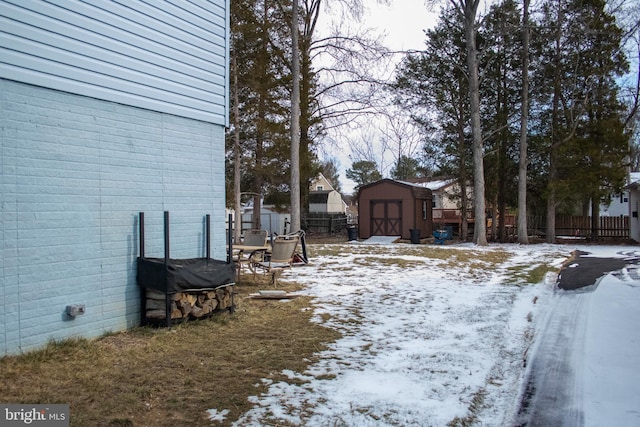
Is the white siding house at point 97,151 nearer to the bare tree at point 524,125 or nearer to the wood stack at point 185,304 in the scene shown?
the wood stack at point 185,304

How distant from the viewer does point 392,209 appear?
2312 cm

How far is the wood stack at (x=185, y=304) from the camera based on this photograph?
526cm

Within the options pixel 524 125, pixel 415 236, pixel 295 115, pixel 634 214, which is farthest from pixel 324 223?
pixel 634 214

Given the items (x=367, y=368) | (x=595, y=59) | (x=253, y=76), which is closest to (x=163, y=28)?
(x=367, y=368)

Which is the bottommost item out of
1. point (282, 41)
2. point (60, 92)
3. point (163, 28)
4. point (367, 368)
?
point (367, 368)

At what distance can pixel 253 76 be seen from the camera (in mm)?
19047

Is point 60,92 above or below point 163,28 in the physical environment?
below

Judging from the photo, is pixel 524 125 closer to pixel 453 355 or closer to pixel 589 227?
pixel 589 227

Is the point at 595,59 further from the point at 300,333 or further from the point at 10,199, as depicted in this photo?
the point at 10,199

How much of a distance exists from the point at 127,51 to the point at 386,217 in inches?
746

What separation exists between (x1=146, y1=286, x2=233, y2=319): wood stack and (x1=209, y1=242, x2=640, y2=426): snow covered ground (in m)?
1.38

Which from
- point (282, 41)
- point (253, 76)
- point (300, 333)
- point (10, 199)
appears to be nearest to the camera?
point (10, 199)

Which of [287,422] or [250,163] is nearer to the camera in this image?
[287,422]

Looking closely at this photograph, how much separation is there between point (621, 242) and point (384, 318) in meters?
18.3
